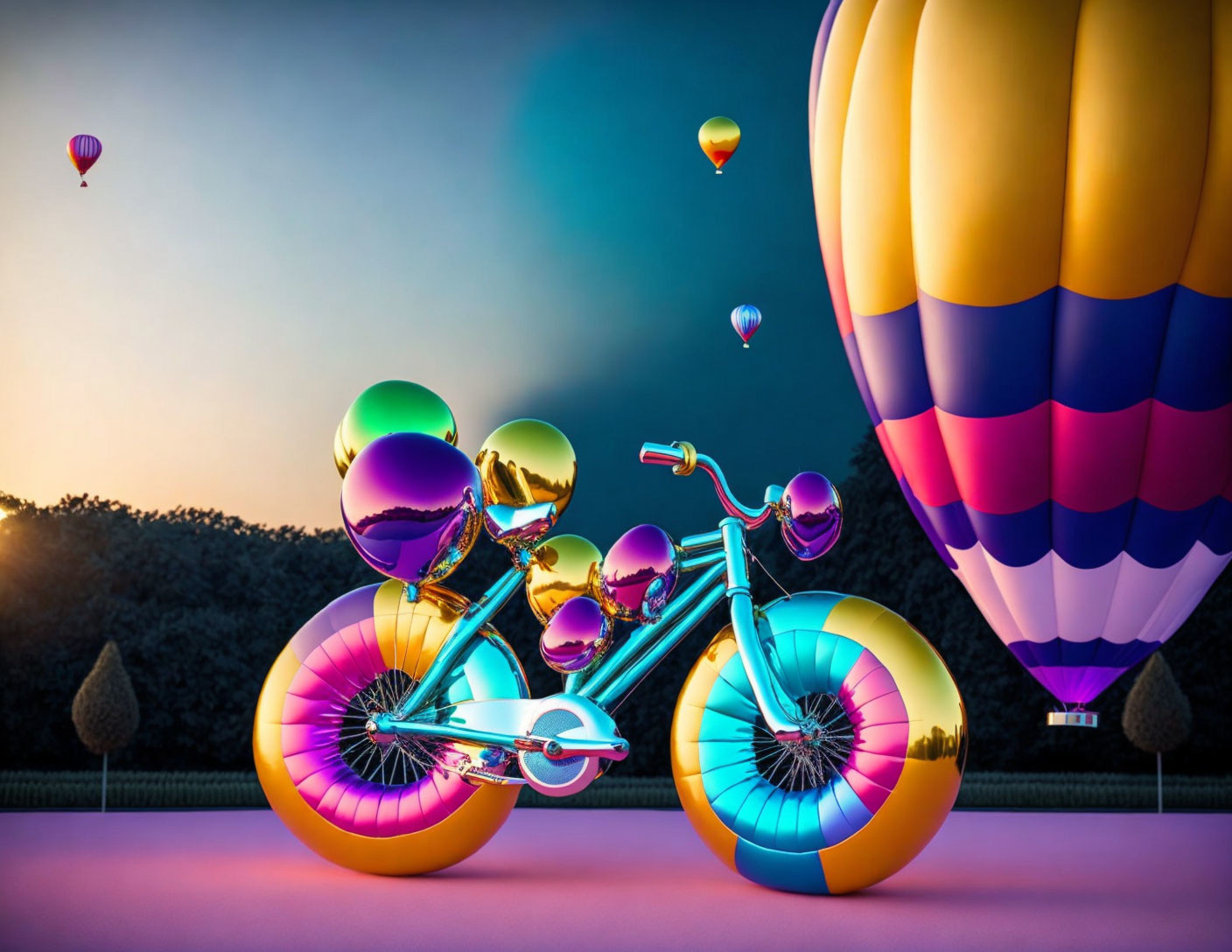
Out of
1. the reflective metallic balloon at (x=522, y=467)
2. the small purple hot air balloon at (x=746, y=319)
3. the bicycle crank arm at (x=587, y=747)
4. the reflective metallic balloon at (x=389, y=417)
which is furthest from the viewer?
the small purple hot air balloon at (x=746, y=319)

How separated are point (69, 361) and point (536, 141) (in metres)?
6.95

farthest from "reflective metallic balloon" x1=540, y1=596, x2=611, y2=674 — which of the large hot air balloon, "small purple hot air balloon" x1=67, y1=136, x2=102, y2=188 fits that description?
"small purple hot air balloon" x1=67, y1=136, x2=102, y2=188

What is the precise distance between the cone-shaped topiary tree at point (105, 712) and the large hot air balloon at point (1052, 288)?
951cm

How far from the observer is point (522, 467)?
26.6 feet

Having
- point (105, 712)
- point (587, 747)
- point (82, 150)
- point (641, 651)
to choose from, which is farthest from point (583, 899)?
point (82, 150)

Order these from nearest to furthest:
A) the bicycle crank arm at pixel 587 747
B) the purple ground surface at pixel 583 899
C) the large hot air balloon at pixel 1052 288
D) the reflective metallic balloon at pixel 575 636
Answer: the purple ground surface at pixel 583 899
the bicycle crank arm at pixel 587 747
the reflective metallic balloon at pixel 575 636
the large hot air balloon at pixel 1052 288

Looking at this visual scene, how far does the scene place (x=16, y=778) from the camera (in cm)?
1488

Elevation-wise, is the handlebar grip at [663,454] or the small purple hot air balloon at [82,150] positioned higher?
the small purple hot air balloon at [82,150]

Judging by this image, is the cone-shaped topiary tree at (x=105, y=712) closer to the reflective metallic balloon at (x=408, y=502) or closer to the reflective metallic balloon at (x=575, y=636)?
the reflective metallic balloon at (x=408, y=502)

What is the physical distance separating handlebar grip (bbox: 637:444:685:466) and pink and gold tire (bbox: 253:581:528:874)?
1495 mm

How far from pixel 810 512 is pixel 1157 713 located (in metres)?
10.2

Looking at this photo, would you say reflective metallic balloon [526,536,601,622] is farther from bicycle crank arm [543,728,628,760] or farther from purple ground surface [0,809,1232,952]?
purple ground surface [0,809,1232,952]

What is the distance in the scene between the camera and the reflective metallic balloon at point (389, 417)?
27.2 feet

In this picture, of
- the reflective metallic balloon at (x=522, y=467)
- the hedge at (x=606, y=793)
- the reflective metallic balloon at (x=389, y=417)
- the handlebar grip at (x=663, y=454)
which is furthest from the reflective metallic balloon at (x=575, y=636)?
the hedge at (x=606, y=793)
